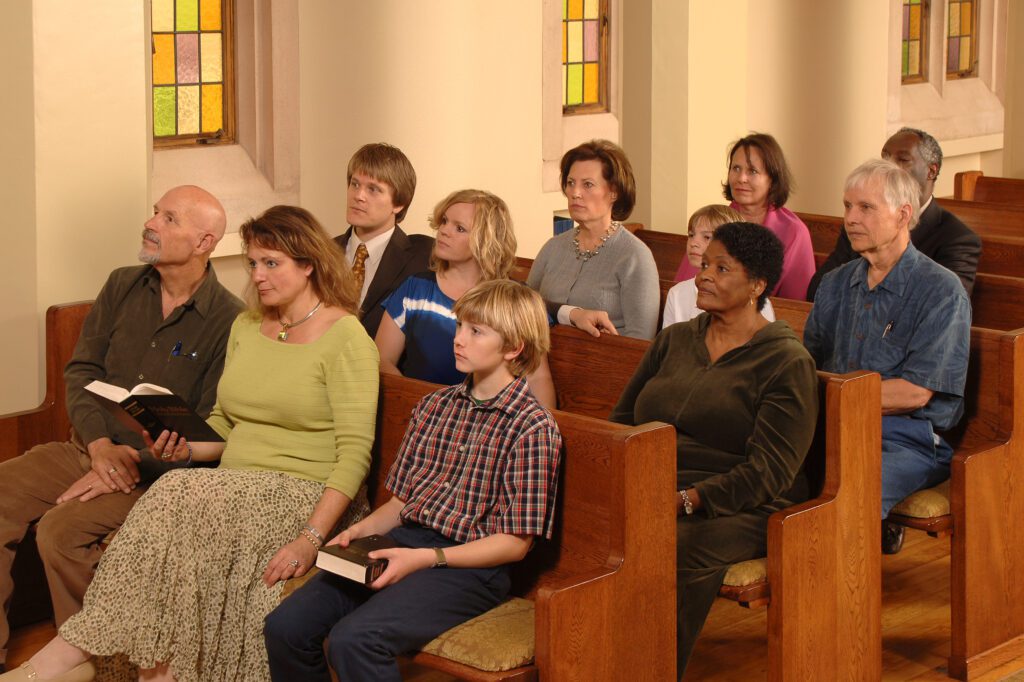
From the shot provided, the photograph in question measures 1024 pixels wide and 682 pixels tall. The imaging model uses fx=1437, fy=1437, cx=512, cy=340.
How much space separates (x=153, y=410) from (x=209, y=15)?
3238mm

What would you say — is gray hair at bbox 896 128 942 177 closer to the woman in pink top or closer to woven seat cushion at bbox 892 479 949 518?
the woman in pink top

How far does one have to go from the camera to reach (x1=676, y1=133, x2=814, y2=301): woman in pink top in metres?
5.53

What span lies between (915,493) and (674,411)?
32.8 inches

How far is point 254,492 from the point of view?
11.9ft

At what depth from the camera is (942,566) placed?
16.3 ft

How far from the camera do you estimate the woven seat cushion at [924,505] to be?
4059 mm

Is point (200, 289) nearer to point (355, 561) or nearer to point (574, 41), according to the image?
point (355, 561)

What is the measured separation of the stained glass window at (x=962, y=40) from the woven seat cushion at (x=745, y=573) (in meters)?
8.32

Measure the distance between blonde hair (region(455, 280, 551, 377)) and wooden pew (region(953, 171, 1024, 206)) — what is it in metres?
4.94

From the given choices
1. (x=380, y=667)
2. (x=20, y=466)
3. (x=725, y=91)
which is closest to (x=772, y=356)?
(x=380, y=667)

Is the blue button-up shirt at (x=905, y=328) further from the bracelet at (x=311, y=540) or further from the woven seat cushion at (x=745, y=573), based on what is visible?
the bracelet at (x=311, y=540)

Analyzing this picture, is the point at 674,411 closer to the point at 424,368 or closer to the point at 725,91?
the point at 424,368

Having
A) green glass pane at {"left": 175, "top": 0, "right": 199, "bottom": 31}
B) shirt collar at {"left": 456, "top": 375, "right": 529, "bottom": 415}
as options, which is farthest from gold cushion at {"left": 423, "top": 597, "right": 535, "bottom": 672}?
green glass pane at {"left": 175, "top": 0, "right": 199, "bottom": 31}

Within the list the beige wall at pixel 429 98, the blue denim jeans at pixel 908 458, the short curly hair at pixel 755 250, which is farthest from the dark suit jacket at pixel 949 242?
the beige wall at pixel 429 98
